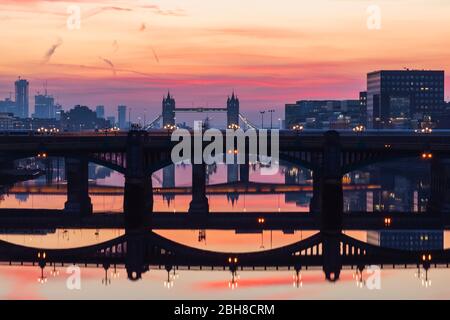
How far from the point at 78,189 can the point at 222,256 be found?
113 feet

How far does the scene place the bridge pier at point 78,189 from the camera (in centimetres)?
9756

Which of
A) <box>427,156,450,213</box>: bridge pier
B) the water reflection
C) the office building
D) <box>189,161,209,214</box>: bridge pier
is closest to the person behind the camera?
the water reflection

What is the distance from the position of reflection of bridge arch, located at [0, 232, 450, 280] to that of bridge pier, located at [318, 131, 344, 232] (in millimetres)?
12760

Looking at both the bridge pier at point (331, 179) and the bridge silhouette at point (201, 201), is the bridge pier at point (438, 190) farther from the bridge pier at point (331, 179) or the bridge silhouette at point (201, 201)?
the bridge pier at point (331, 179)

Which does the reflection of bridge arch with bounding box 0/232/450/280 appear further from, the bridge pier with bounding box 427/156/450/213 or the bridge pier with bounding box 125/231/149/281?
the bridge pier with bounding box 427/156/450/213

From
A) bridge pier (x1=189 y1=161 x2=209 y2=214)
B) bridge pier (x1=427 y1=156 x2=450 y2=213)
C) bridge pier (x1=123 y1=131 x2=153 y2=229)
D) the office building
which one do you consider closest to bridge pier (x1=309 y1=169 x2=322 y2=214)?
the office building

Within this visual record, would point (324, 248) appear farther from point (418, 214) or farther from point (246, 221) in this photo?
point (418, 214)

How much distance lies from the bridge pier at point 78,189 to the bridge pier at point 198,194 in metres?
13.2

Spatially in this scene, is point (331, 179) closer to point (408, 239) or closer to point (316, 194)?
point (316, 194)

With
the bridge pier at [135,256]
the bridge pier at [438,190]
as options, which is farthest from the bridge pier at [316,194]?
the bridge pier at [135,256]

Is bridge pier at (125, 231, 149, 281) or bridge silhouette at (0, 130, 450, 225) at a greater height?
bridge silhouette at (0, 130, 450, 225)

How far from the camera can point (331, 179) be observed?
3556 inches

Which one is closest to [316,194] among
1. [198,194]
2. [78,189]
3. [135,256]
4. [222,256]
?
[198,194]

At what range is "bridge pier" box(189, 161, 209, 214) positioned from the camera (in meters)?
93.8
